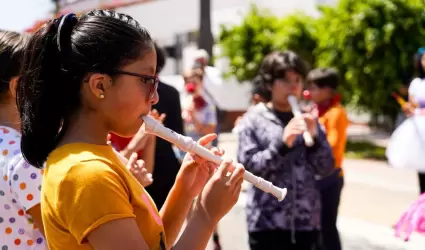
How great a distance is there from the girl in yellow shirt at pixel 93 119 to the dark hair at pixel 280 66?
173 cm

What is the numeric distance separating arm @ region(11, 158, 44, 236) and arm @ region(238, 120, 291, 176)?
4.75ft

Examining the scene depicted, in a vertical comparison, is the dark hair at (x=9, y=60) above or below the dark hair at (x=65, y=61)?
below

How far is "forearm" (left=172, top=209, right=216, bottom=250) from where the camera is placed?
1479mm

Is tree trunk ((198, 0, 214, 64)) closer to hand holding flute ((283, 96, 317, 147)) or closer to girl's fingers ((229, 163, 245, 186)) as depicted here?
hand holding flute ((283, 96, 317, 147))

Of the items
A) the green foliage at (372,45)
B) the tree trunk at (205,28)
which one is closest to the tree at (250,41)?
the green foliage at (372,45)

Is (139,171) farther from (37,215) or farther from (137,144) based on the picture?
(137,144)

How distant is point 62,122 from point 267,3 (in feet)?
66.0

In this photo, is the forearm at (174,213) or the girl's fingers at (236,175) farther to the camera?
the forearm at (174,213)

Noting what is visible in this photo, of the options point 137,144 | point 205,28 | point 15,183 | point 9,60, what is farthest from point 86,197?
point 205,28

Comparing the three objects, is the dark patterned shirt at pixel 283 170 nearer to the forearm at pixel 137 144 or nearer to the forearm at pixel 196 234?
the forearm at pixel 137 144

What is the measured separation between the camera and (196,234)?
1.49 meters

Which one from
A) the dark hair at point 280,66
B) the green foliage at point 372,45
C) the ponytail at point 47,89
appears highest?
the ponytail at point 47,89

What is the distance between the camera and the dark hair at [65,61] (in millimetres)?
1439

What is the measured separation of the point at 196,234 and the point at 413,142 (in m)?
3.73
